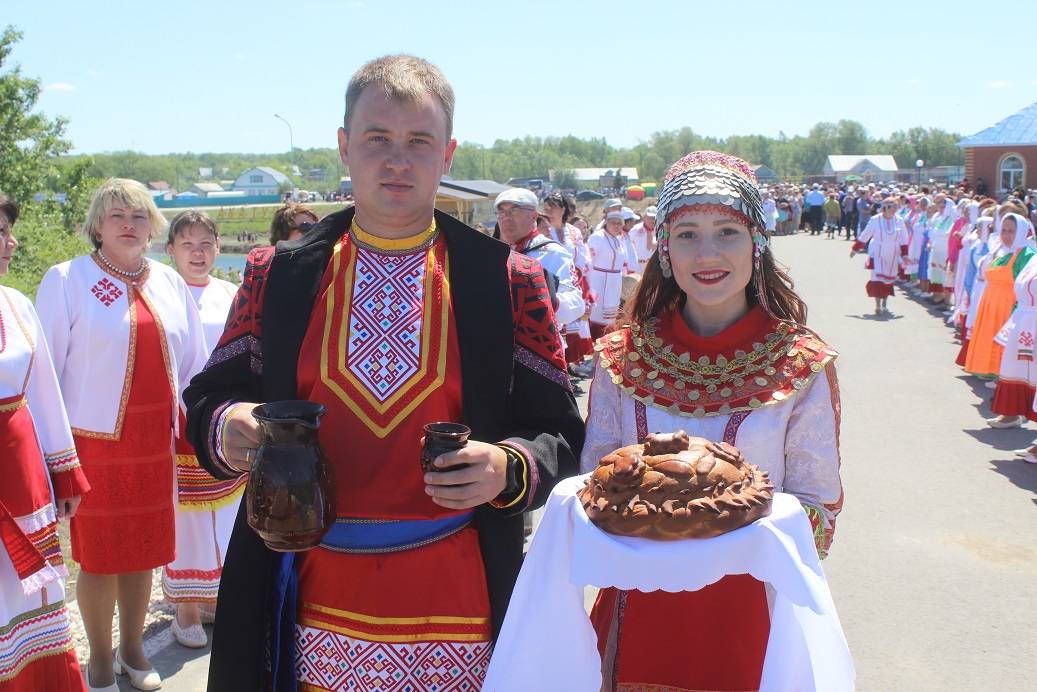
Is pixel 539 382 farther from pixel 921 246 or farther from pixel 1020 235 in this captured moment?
pixel 921 246

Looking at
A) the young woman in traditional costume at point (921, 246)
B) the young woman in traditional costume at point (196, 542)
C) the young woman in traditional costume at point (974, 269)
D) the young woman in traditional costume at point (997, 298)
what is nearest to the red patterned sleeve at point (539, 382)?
the young woman in traditional costume at point (196, 542)

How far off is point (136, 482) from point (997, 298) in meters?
8.85

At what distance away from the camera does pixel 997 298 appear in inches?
368

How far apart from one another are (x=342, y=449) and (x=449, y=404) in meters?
0.28

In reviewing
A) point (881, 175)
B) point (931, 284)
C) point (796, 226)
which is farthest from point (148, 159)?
point (931, 284)

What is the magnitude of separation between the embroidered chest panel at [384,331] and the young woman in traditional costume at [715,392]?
555mm

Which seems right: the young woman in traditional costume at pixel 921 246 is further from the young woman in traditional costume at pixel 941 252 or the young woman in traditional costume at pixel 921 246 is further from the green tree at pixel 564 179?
the green tree at pixel 564 179

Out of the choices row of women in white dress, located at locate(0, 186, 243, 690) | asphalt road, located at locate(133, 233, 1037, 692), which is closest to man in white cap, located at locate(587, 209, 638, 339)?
asphalt road, located at locate(133, 233, 1037, 692)

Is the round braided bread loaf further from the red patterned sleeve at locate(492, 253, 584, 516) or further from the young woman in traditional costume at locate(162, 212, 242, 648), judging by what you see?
the young woman in traditional costume at locate(162, 212, 242, 648)

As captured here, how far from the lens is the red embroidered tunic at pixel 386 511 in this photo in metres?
2.04

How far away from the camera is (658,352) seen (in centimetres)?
246

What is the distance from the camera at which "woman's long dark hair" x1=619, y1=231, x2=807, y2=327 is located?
2523 millimetres

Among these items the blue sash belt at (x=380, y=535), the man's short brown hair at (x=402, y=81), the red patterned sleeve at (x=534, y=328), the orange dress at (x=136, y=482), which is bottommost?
the orange dress at (x=136, y=482)

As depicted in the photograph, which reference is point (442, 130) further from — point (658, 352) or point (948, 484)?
→ point (948, 484)
